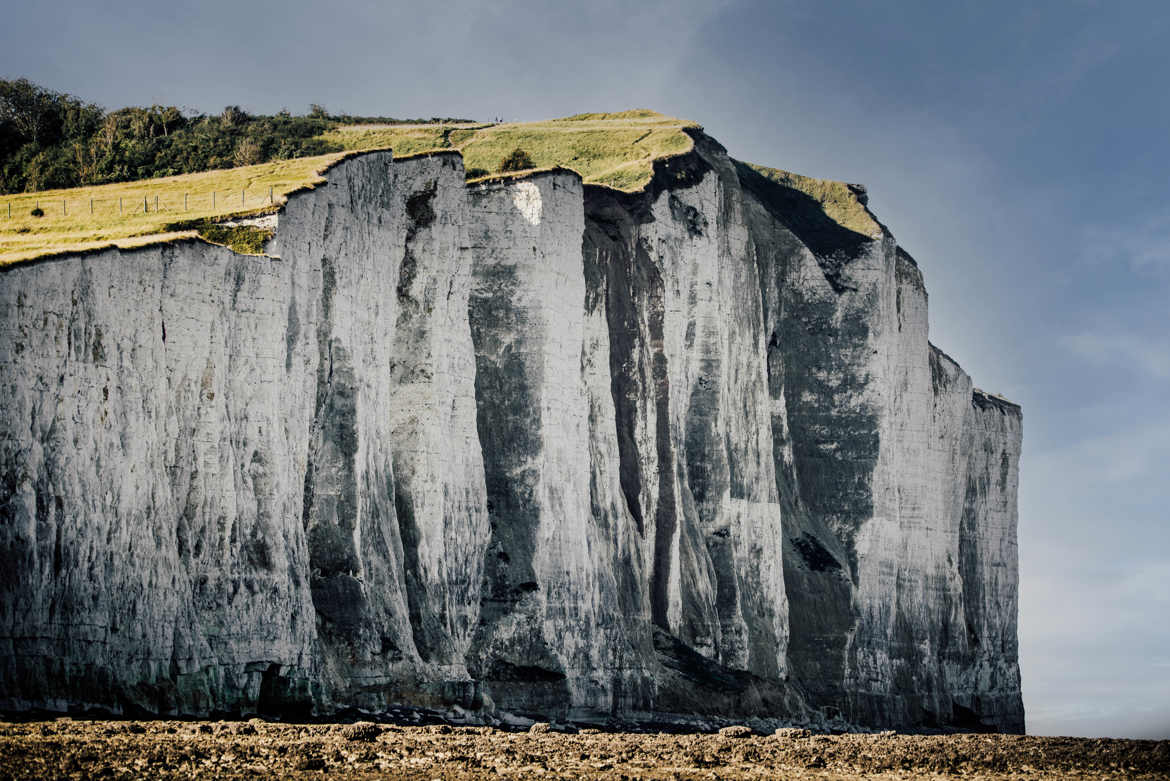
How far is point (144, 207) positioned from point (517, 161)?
22799mm

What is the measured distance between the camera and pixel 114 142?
74125 mm

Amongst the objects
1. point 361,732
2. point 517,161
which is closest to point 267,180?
point 361,732

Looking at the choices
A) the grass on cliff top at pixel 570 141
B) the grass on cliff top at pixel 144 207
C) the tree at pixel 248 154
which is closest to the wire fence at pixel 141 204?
the grass on cliff top at pixel 144 207

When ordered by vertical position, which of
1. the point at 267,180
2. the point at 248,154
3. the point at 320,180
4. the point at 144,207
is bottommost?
the point at 144,207

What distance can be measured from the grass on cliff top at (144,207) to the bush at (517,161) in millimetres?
15996

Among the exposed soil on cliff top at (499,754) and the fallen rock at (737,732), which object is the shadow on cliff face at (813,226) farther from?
the exposed soil on cliff top at (499,754)

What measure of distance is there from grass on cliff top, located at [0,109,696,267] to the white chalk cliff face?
4.62ft

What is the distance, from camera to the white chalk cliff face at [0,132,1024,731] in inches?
1467

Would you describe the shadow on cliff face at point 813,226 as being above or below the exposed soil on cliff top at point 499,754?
above

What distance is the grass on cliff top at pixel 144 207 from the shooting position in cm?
4191

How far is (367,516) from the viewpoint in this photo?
4591 cm

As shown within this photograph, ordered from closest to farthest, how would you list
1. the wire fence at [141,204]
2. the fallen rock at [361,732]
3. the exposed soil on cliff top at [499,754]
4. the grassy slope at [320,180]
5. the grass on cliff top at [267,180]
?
1. the exposed soil on cliff top at [499,754]
2. the fallen rock at [361,732]
3. the grass on cliff top at [267,180]
4. the grassy slope at [320,180]
5. the wire fence at [141,204]

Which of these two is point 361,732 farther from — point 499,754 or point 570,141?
point 570,141

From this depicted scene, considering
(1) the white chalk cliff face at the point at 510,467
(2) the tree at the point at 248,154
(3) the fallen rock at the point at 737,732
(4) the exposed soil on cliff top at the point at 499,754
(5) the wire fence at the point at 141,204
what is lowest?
(4) the exposed soil on cliff top at the point at 499,754
